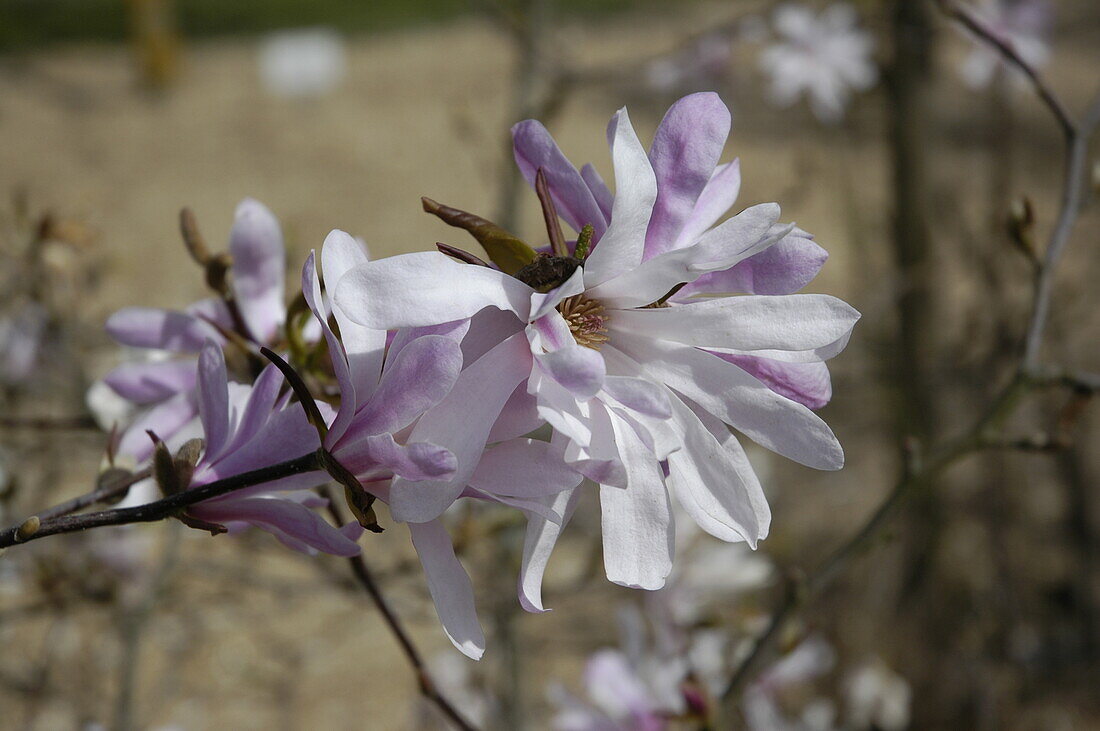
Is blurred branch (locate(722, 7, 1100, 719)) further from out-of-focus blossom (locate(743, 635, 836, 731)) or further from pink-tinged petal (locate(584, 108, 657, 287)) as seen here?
out-of-focus blossom (locate(743, 635, 836, 731))

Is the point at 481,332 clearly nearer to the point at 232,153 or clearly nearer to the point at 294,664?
the point at 294,664

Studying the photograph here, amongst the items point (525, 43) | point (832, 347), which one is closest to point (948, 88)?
point (525, 43)

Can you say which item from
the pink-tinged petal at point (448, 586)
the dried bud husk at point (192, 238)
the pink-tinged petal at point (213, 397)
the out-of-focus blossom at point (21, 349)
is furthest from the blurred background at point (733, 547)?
the pink-tinged petal at point (448, 586)

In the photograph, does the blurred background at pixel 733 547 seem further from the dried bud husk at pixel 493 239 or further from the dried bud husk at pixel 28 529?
the dried bud husk at pixel 493 239

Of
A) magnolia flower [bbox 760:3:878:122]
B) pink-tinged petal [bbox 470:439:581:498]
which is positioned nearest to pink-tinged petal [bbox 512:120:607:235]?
pink-tinged petal [bbox 470:439:581:498]

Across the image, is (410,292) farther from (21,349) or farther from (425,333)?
(21,349)
